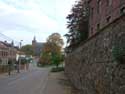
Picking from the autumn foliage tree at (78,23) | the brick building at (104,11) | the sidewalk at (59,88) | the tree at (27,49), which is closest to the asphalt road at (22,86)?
the sidewalk at (59,88)

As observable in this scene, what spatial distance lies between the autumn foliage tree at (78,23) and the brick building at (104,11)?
7014mm

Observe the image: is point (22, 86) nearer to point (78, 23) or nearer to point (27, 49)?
point (78, 23)

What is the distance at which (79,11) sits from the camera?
4603 centimetres

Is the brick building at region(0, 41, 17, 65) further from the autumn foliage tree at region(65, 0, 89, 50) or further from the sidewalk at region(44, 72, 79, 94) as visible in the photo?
the sidewalk at region(44, 72, 79, 94)

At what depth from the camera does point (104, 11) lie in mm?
29047

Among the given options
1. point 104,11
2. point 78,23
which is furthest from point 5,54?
point 104,11

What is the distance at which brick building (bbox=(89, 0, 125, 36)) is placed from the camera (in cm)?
2437

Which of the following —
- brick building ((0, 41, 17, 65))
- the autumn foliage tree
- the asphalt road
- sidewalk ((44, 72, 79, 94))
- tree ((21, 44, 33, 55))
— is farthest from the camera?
tree ((21, 44, 33, 55))

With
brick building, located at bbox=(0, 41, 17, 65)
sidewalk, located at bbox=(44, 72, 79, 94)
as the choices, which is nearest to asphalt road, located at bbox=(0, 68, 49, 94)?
sidewalk, located at bbox=(44, 72, 79, 94)

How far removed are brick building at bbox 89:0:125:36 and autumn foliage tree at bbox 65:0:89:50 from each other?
701cm

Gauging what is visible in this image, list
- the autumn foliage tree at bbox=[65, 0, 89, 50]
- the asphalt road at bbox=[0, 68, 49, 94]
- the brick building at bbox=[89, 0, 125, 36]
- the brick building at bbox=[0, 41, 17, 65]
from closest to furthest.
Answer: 1. the asphalt road at bbox=[0, 68, 49, 94]
2. the brick building at bbox=[89, 0, 125, 36]
3. the autumn foliage tree at bbox=[65, 0, 89, 50]
4. the brick building at bbox=[0, 41, 17, 65]

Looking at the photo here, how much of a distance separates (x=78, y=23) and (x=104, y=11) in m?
16.2

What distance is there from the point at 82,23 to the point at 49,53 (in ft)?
186

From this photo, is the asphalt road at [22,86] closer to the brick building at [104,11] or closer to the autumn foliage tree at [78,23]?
the brick building at [104,11]
